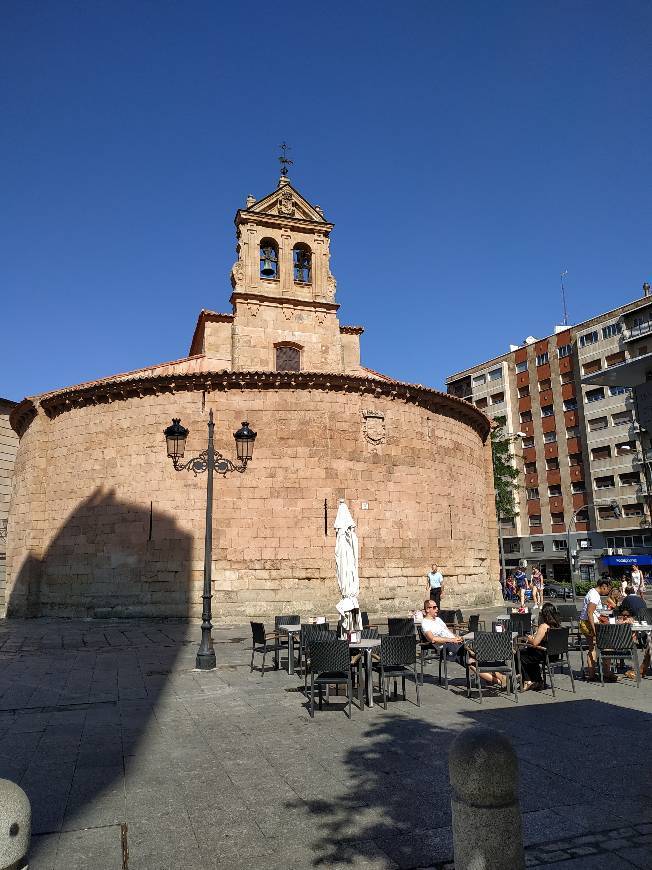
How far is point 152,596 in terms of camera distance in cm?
1850

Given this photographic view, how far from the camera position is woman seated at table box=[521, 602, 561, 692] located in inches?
328

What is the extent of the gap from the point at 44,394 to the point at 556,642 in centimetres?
1987

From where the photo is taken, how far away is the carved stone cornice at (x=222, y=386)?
19.8m

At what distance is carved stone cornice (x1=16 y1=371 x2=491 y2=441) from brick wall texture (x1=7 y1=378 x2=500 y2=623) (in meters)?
0.12

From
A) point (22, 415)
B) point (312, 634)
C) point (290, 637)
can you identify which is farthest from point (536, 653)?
point (22, 415)

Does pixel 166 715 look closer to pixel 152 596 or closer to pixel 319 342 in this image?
pixel 152 596

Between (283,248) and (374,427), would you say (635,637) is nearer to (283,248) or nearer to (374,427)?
(374,427)

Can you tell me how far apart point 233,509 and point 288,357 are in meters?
7.40

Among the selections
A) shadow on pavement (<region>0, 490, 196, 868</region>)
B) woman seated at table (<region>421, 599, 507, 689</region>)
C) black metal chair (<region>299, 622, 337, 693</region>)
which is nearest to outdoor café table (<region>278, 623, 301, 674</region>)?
black metal chair (<region>299, 622, 337, 693</region>)

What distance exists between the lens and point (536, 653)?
8.38m

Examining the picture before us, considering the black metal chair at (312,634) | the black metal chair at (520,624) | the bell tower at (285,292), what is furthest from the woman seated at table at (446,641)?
the bell tower at (285,292)

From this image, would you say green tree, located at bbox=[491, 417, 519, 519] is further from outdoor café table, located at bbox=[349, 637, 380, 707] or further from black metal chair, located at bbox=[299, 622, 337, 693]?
outdoor café table, located at bbox=[349, 637, 380, 707]

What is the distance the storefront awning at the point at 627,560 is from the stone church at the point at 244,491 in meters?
24.8

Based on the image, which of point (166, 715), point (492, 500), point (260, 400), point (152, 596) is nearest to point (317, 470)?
point (260, 400)
